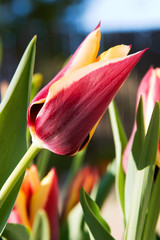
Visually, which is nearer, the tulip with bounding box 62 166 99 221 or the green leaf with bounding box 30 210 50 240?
the green leaf with bounding box 30 210 50 240

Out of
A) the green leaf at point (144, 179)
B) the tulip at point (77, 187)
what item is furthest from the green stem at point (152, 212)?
the tulip at point (77, 187)

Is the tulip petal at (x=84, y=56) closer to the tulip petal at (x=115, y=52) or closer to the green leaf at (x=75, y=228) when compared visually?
the tulip petal at (x=115, y=52)

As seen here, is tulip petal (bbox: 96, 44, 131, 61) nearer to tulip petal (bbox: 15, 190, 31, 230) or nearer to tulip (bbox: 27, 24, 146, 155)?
tulip (bbox: 27, 24, 146, 155)

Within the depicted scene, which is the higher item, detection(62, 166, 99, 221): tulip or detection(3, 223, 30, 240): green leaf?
detection(3, 223, 30, 240): green leaf

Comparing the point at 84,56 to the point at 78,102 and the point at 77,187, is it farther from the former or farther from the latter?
the point at 77,187

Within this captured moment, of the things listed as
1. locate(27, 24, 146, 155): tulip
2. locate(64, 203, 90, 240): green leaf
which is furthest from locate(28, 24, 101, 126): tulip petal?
locate(64, 203, 90, 240): green leaf

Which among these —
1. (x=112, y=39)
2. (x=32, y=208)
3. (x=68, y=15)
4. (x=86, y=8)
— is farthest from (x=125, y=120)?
(x=86, y=8)

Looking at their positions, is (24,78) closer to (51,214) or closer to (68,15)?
(51,214)
